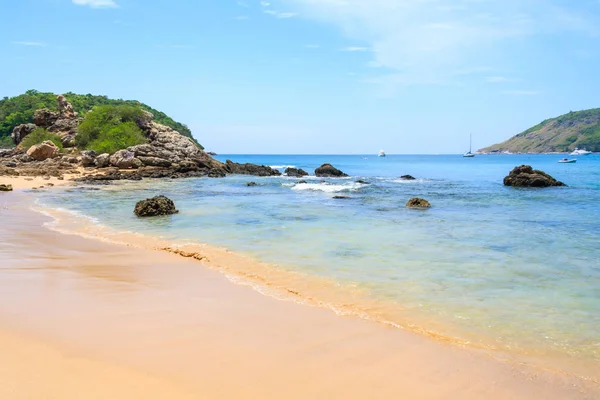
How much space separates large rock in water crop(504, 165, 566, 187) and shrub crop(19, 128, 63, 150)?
154ft

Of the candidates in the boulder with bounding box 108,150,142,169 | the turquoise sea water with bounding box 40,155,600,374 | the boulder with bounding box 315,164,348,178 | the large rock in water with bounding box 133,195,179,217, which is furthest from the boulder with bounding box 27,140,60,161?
the large rock in water with bounding box 133,195,179,217

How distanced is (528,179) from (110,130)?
4151cm

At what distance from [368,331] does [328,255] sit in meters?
4.45

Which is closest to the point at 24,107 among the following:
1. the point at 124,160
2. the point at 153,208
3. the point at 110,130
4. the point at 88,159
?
the point at 110,130

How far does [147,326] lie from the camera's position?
17.0 feet

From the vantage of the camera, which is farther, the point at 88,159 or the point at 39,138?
the point at 39,138

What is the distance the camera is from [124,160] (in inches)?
1655

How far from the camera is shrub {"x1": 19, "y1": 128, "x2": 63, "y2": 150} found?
49.6m

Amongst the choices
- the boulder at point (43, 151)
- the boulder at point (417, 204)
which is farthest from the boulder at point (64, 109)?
the boulder at point (417, 204)

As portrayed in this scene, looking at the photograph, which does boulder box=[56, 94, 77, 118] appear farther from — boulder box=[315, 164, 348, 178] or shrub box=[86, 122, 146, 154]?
boulder box=[315, 164, 348, 178]

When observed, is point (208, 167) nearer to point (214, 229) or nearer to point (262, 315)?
point (214, 229)

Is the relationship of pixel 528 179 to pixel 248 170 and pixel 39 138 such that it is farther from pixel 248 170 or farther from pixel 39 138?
pixel 39 138

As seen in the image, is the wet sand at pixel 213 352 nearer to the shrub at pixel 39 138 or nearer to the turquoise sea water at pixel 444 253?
the turquoise sea water at pixel 444 253

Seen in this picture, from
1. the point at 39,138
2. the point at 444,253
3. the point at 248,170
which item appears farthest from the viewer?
the point at 248,170
